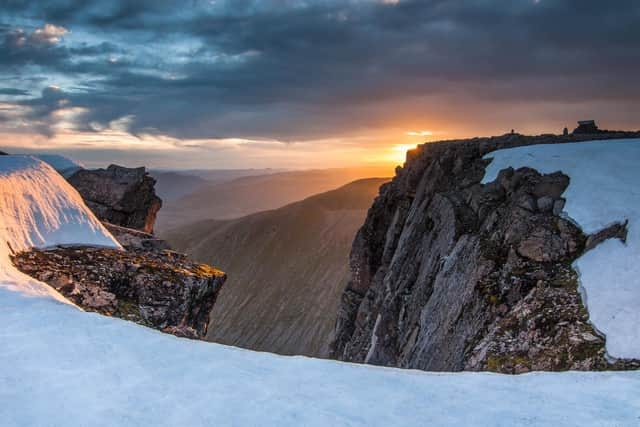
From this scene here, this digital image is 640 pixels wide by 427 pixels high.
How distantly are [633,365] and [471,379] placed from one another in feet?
14.9

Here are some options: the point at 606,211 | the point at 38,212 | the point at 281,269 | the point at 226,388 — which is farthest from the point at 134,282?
the point at 281,269

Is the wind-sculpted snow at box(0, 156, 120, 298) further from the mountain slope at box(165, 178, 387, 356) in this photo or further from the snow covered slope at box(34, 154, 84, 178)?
the mountain slope at box(165, 178, 387, 356)

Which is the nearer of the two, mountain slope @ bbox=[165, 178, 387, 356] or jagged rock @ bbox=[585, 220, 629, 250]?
jagged rock @ bbox=[585, 220, 629, 250]

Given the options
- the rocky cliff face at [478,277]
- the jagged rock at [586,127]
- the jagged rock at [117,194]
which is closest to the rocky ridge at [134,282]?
the rocky cliff face at [478,277]

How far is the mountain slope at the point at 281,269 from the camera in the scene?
207ft

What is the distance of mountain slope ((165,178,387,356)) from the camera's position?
63000 millimetres

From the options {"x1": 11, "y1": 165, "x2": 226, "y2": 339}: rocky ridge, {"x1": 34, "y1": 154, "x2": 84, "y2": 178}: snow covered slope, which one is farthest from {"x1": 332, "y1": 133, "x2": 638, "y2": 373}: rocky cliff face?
{"x1": 34, "y1": 154, "x2": 84, "y2": 178}: snow covered slope

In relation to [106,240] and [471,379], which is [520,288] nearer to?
[471,379]

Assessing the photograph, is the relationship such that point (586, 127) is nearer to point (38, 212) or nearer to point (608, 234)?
point (608, 234)

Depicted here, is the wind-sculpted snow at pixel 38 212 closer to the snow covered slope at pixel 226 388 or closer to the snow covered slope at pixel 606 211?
the snow covered slope at pixel 226 388

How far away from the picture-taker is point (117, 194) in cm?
3050

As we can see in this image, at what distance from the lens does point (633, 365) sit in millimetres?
9336

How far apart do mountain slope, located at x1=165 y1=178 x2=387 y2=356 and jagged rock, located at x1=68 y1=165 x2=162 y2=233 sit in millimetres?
21616

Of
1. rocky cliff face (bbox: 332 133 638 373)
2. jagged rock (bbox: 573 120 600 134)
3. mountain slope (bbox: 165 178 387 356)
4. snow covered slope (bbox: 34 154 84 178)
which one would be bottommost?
mountain slope (bbox: 165 178 387 356)
